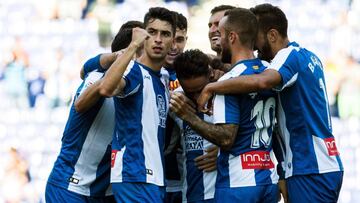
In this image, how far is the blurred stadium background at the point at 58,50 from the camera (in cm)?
1054

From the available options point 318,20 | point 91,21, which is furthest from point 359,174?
point 91,21

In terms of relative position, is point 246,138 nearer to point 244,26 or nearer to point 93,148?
point 244,26

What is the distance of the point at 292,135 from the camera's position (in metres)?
6.34

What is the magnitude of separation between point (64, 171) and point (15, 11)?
5532 mm

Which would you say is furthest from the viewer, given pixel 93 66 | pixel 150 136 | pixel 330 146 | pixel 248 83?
pixel 93 66

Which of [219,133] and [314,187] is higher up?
[219,133]

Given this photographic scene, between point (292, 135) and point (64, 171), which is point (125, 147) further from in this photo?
point (292, 135)

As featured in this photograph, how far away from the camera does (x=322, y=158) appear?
629cm

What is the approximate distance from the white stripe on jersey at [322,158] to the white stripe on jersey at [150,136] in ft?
3.62

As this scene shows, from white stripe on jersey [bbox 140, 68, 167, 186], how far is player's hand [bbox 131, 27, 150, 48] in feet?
0.80

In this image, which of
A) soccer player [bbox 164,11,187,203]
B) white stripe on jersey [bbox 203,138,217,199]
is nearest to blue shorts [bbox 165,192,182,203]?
soccer player [bbox 164,11,187,203]

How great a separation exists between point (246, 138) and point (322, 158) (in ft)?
1.91

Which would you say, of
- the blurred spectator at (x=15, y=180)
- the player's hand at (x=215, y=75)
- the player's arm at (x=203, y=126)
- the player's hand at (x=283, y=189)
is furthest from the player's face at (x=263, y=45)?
the blurred spectator at (x=15, y=180)

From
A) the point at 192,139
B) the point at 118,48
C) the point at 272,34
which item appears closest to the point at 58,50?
the point at 118,48
